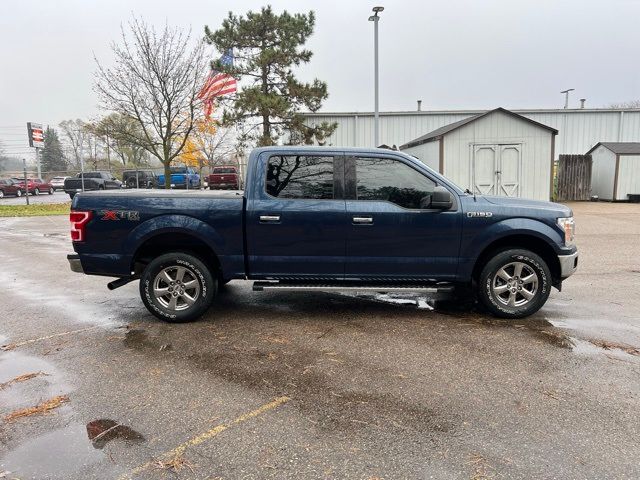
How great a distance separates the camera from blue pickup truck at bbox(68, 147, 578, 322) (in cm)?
520

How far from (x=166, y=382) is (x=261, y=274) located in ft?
5.98

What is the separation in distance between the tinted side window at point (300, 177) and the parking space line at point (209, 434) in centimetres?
251

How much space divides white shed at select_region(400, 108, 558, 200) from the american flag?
9.49m

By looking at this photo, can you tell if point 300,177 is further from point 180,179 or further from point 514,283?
point 180,179

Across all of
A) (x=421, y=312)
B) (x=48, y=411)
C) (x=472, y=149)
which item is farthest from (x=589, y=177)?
(x=48, y=411)

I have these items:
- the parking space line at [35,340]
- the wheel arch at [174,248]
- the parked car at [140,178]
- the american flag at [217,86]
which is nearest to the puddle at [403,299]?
the wheel arch at [174,248]

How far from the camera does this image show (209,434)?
3.06m

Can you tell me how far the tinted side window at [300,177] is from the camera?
5.34m

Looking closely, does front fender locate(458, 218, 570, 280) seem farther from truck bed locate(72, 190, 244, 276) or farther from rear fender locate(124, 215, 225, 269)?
rear fender locate(124, 215, 225, 269)

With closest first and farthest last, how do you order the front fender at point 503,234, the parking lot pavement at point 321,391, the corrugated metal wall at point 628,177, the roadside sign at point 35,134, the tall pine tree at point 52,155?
the parking lot pavement at point 321,391, the front fender at point 503,234, the corrugated metal wall at point 628,177, the roadside sign at point 35,134, the tall pine tree at point 52,155

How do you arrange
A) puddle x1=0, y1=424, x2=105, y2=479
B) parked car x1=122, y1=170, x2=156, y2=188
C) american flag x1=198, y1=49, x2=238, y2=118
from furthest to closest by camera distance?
parked car x1=122, y1=170, x2=156, y2=188, american flag x1=198, y1=49, x2=238, y2=118, puddle x1=0, y1=424, x2=105, y2=479

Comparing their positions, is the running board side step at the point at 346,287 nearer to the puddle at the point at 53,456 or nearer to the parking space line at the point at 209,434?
the parking space line at the point at 209,434

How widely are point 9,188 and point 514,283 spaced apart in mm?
40082

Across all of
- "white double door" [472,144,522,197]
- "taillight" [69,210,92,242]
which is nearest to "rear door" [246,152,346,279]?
"taillight" [69,210,92,242]
